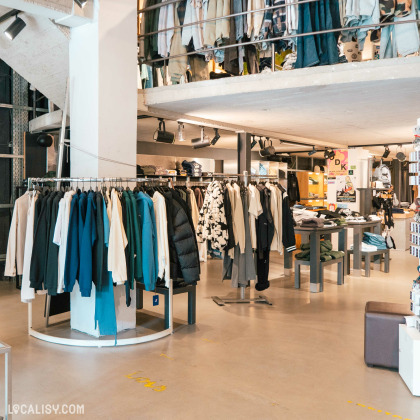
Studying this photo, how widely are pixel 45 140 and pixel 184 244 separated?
15.3 ft

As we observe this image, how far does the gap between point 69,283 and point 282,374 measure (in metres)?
2.23

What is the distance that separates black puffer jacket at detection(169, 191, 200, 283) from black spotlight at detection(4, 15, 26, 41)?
2.65m

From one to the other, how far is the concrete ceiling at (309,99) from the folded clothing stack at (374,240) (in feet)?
6.70

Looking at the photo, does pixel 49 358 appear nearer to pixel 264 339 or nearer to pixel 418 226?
pixel 264 339

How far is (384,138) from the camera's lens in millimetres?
10508

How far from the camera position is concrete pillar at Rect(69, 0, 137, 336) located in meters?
5.38

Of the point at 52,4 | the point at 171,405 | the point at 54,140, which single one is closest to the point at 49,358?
the point at 171,405

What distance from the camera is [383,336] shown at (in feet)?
14.6

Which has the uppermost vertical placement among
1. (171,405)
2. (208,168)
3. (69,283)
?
(208,168)

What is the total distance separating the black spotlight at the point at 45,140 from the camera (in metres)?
8.71

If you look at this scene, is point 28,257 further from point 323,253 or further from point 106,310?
point 323,253

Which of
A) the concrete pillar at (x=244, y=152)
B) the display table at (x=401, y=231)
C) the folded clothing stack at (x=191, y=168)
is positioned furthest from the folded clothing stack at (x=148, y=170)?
the display table at (x=401, y=231)

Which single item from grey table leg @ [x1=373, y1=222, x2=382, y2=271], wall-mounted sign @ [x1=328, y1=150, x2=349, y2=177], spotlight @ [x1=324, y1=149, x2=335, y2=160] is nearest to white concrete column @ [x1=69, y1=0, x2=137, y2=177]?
grey table leg @ [x1=373, y1=222, x2=382, y2=271]

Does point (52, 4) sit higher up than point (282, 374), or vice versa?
point (52, 4)
